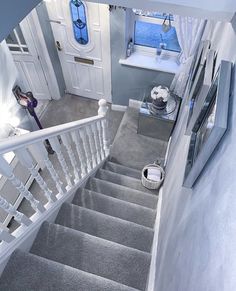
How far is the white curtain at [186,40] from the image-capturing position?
271 centimetres

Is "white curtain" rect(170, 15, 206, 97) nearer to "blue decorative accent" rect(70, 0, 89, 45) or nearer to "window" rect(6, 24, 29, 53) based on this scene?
"blue decorative accent" rect(70, 0, 89, 45)

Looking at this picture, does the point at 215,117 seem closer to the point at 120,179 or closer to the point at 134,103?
the point at 120,179

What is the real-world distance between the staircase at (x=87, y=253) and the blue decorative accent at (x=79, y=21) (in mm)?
2156

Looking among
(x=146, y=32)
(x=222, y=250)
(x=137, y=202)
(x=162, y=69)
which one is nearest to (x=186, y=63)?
(x=162, y=69)

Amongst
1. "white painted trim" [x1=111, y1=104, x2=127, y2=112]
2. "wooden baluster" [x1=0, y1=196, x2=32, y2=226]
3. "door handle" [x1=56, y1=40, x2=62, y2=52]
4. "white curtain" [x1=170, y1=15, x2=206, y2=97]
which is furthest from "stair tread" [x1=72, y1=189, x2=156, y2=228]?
"door handle" [x1=56, y1=40, x2=62, y2=52]

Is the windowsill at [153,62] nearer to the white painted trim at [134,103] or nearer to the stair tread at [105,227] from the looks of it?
the white painted trim at [134,103]

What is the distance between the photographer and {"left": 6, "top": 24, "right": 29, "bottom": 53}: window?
3412 mm

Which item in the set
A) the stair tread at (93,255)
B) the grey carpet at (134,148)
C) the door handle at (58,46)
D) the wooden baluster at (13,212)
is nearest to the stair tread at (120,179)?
the grey carpet at (134,148)

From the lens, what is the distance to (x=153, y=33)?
3.28 m

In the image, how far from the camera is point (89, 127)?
2.30m

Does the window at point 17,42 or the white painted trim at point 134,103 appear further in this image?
the white painted trim at point 134,103

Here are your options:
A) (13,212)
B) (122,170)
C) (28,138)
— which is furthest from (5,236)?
(122,170)

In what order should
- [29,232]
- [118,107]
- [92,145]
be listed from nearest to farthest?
[29,232] → [92,145] → [118,107]

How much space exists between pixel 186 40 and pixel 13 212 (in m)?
2.55
